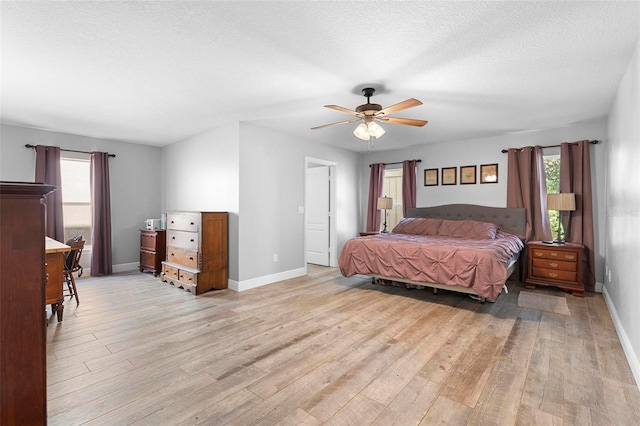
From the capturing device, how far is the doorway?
243 inches

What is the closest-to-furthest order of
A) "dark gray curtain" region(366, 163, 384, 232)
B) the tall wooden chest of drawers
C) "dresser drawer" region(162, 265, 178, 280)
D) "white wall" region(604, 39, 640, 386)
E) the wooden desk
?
"white wall" region(604, 39, 640, 386) → the wooden desk → the tall wooden chest of drawers → "dresser drawer" region(162, 265, 178, 280) → "dark gray curtain" region(366, 163, 384, 232)

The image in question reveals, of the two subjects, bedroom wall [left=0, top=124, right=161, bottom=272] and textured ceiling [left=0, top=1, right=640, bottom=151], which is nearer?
textured ceiling [left=0, top=1, right=640, bottom=151]

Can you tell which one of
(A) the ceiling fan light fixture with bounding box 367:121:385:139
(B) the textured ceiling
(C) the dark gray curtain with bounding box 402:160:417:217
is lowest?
(C) the dark gray curtain with bounding box 402:160:417:217

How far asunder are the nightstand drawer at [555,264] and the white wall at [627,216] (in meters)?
0.53

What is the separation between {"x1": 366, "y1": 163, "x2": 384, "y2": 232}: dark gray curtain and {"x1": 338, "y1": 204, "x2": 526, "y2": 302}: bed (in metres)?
0.84

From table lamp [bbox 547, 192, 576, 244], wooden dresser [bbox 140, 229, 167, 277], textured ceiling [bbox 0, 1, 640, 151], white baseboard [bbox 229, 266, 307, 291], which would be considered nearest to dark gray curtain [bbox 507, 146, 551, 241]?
table lamp [bbox 547, 192, 576, 244]

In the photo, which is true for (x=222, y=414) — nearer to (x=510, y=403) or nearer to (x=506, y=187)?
(x=510, y=403)

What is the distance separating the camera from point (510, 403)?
184cm

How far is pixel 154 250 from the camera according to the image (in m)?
5.32

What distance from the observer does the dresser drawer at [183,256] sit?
425 cm

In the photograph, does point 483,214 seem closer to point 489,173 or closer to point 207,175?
point 489,173

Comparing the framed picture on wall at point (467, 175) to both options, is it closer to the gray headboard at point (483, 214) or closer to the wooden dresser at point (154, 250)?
the gray headboard at point (483, 214)

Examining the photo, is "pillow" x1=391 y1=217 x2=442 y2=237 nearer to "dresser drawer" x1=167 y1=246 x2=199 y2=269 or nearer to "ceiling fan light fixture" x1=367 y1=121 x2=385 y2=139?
"ceiling fan light fixture" x1=367 y1=121 x2=385 y2=139

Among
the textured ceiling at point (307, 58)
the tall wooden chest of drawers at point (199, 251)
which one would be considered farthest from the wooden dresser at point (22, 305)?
A: the tall wooden chest of drawers at point (199, 251)
